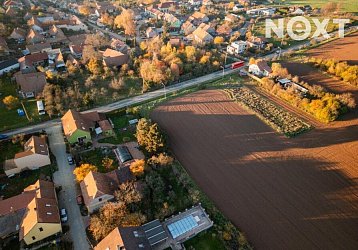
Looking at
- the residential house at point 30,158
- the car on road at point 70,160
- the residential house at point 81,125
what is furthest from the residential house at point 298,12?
the residential house at point 30,158

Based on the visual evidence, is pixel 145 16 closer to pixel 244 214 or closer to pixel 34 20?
pixel 34 20

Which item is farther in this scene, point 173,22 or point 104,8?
point 104,8

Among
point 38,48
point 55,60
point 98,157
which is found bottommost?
point 98,157

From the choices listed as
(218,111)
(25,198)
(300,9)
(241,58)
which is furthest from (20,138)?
(300,9)

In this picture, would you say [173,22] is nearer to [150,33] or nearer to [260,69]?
[150,33]

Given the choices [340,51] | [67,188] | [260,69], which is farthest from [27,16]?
[340,51]

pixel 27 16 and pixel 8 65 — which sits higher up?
pixel 27 16
